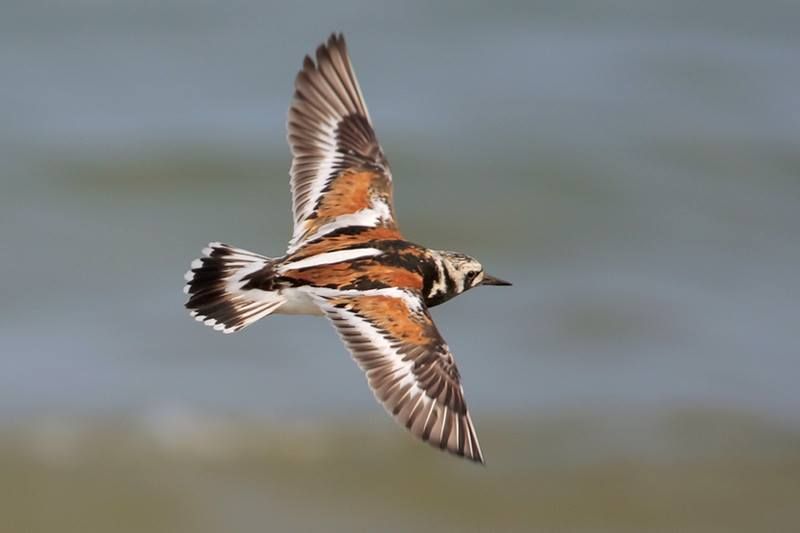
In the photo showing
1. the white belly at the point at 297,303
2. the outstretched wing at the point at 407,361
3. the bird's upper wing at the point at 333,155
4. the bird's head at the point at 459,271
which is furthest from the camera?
the bird's upper wing at the point at 333,155

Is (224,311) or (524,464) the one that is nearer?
(224,311)

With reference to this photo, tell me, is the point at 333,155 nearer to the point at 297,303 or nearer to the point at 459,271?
the point at 459,271

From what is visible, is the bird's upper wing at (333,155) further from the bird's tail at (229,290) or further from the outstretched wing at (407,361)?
the outstretched wing at (407,361)

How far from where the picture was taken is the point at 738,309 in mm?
7023

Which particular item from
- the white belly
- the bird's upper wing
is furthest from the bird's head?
the white belly

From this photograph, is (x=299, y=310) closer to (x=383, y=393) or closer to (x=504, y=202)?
(x=383, y=393)

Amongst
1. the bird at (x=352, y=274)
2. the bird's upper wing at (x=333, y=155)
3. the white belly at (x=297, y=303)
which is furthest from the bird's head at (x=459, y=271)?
the white belly at (x=297, y=303)

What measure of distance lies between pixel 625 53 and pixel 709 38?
610 mm

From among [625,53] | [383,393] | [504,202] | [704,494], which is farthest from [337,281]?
[625,53]

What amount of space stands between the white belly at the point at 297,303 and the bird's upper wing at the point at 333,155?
1.09ft

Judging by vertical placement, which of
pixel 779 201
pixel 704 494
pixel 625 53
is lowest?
pixel 704 494

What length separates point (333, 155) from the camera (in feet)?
15.1

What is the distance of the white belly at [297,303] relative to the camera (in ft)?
13.1

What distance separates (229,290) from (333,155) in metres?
0.69
